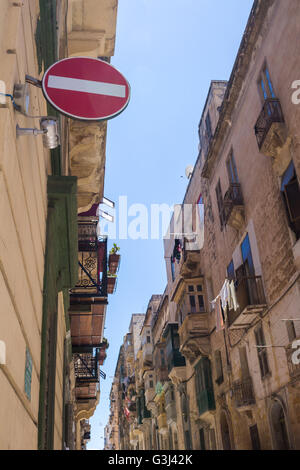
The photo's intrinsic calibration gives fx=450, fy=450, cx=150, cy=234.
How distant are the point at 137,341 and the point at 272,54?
162ft

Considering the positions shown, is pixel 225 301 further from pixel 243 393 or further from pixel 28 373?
pixel 28 373

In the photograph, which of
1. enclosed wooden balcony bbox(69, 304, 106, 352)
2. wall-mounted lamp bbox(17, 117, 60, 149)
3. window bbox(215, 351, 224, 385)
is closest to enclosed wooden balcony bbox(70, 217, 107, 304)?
enclosed wooden balcony bbox(69, 304, 106, 352)

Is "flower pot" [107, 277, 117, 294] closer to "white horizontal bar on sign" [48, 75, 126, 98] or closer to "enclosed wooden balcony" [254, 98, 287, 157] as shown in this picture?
"enclosed wooden balcony" [254, 98, 287, 157]

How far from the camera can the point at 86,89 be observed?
3.78 m

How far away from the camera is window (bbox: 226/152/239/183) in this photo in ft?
62.3

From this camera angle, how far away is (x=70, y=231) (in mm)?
6980

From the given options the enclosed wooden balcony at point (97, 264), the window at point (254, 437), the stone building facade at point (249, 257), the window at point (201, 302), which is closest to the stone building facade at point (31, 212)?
the enclosed wooden balcony at point (97, 264)

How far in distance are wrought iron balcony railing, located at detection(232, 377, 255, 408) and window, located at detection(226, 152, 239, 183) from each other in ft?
26.3

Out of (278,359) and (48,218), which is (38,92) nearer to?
(48,218)

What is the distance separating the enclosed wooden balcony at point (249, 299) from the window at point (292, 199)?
112 inches

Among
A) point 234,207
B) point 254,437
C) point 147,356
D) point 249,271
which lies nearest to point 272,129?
point 234,207

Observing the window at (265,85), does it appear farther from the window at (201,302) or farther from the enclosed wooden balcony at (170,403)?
the enclosed wooden balcony at (170,403)

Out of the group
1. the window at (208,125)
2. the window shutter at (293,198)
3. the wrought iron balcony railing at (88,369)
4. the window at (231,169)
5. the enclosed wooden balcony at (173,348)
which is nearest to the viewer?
the window shutter at (293,198)

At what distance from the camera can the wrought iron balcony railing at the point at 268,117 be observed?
44.1 ft
